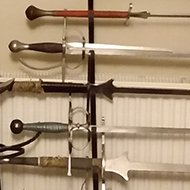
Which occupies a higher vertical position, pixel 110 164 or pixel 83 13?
pixel 83 13

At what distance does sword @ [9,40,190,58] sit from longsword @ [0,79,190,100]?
8 centimetres

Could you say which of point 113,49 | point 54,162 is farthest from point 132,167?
point 113,49

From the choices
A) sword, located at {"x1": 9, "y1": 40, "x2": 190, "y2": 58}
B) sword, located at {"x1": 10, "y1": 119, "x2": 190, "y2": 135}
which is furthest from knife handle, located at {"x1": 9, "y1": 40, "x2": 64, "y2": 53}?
sword, located at {"x1": 10, "y1": 119, "x2": 190, "y2": 135}

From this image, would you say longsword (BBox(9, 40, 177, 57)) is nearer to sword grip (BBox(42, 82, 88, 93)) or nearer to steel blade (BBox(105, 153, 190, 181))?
sword grip (BBox(42, 82, 88, 93))

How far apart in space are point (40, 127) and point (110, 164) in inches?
8.5

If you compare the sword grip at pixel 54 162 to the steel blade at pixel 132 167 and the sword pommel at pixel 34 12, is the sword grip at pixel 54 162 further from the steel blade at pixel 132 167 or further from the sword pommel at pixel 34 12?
the sword pommel at pixel 34 12

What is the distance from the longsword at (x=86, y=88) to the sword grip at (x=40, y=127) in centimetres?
9

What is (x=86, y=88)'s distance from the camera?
47.1 inches

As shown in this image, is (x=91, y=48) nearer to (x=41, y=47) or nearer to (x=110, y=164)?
(x=41, y=47)

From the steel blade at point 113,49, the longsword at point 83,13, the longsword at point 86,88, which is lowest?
the longsword at point 86,88

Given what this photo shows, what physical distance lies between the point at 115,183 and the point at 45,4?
554 mm

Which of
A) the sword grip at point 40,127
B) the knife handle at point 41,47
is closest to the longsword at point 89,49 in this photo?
the knife handle at point 41,47

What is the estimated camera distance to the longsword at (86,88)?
119 centimetres

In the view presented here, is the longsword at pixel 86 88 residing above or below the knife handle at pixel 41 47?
below
